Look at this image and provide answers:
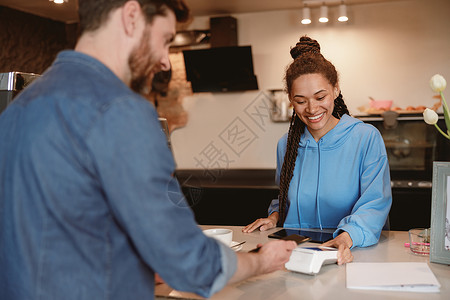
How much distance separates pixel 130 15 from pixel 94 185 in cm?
32

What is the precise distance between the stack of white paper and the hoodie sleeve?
261 millimetres

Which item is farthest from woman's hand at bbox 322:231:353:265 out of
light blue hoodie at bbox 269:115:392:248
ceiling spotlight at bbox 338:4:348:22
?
ceiling spotlight at bbox 338:4:348:22

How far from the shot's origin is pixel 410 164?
4090mm

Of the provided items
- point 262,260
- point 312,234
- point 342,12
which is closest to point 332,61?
point 342,12

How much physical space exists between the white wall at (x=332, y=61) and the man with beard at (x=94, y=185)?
4.00 m

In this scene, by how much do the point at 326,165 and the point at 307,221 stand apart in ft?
0.90

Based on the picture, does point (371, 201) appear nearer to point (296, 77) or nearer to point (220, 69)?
point (296, 77)

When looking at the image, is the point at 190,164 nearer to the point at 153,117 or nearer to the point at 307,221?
the point at 307,221

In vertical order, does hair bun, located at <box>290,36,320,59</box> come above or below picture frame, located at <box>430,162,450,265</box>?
above

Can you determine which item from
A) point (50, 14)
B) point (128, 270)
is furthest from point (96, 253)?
point (50, 14)

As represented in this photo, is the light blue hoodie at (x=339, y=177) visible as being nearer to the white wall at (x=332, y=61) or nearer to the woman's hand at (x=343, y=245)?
the woman's hand at (x=343, y=245)

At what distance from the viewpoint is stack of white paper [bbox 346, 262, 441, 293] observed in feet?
3.67

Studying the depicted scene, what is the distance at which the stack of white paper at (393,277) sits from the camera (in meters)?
1.12

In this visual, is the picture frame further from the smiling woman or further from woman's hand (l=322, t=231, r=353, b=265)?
the smiling woman
